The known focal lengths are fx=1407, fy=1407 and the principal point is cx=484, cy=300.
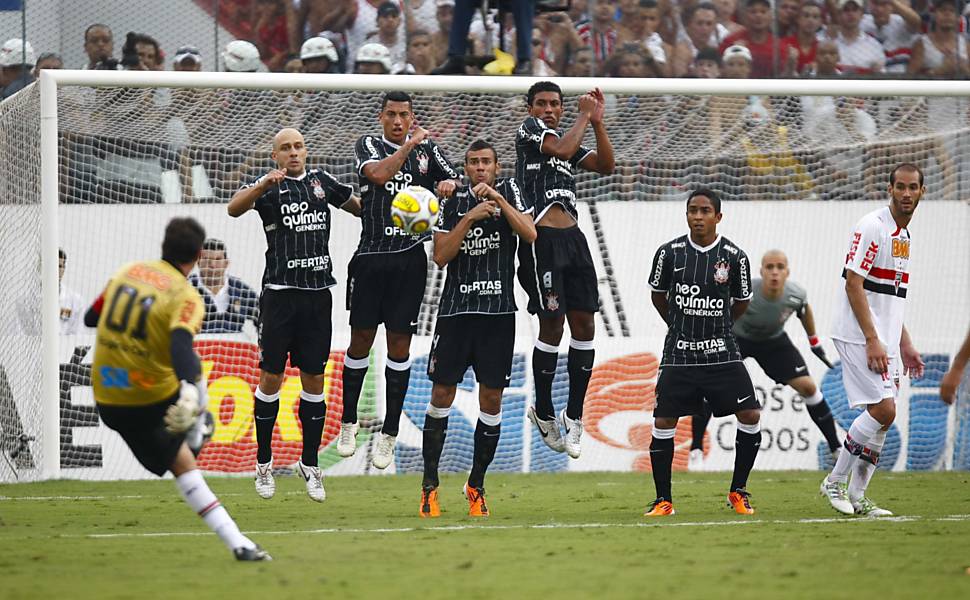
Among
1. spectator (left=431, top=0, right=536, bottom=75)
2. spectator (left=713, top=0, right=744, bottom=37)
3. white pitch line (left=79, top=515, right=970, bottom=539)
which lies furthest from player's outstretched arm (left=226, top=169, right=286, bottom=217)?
spectator (left=713, top=0, right=744, bottom=37)

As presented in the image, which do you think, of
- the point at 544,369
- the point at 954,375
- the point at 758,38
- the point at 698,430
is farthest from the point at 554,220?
→ the point at 758,38

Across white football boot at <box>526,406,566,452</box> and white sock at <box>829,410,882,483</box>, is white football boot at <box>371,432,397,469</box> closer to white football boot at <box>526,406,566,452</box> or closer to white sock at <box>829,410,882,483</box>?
white football boot at <box>526,406,566,452</box>

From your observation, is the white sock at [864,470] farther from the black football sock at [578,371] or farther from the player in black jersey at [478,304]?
the player in black jersey at [478,304]

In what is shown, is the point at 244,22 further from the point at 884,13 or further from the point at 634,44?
the point at 884,13

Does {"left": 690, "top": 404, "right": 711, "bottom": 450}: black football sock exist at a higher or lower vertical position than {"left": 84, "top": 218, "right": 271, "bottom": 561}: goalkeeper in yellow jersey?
lower

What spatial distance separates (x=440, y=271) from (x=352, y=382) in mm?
4765

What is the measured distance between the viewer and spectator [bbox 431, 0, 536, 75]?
15359 millimetres

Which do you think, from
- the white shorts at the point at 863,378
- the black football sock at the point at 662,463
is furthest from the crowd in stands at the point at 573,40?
the white shorts at the point at 863,378

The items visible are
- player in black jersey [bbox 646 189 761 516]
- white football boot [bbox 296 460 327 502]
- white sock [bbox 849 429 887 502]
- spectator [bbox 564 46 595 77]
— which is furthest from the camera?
spectator [bbox 564 46 595 77]

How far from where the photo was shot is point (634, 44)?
680 inches

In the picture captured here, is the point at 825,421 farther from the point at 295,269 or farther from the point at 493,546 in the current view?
the point at 493,546

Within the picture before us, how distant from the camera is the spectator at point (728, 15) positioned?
1777 cm

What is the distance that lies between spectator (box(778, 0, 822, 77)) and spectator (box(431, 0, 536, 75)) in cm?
377

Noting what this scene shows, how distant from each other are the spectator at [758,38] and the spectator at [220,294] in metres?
6.65
